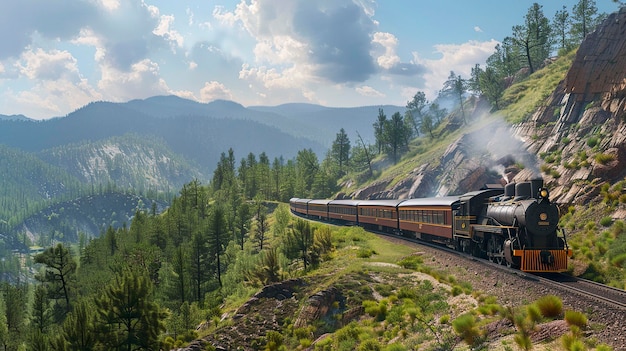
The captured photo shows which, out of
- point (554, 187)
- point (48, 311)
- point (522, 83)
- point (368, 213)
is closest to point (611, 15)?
point (554, 187)

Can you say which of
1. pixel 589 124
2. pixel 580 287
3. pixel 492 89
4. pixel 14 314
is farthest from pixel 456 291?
pixel 492 89

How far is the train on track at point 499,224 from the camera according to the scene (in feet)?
72.3

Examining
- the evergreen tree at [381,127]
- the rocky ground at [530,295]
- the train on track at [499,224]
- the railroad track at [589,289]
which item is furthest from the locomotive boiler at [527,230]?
the evergreen tree at [381,127]

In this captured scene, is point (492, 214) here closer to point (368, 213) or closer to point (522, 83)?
point (368, 213)

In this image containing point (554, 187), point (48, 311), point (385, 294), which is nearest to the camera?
point (385, 294)

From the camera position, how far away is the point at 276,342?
21.4m

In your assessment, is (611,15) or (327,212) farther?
(327,212)

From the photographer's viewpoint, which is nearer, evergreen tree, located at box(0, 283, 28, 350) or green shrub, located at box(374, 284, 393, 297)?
green shrub, located at box(374, 284, 393, 297)

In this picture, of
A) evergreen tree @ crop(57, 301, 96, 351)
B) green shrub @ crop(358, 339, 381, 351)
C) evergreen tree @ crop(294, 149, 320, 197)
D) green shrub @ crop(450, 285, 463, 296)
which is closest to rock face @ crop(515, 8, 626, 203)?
green shrub @ crop(450, 285, 463, 296)

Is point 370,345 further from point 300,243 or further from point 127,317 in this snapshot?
point 300,243

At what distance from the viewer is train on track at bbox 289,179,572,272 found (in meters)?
22.0

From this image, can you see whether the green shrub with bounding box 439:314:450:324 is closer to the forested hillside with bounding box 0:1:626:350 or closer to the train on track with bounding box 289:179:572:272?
the forested hillside with bounding box 0:1:626:350

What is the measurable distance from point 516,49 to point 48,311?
98.8m

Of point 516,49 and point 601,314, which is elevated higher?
point 516,49
